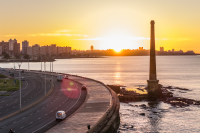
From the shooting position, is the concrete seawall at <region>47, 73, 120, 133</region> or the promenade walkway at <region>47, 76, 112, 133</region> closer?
the concrete seawall at <region>47, 73, 120, 133</region>

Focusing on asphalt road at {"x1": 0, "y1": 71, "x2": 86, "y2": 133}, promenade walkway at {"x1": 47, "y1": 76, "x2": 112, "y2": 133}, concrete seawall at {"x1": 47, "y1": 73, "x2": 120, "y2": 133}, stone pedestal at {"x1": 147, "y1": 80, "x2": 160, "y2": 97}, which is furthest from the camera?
stone pedestal at {"x1": 147, "y1": 80, "x2": 160, "y2": 97}

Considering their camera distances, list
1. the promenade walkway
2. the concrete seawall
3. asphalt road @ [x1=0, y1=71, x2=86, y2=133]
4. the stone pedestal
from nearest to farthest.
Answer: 1. the concrete seawall
2. the promenade walkway
3. asphalt road @ [x1=0, y1=71, x2=86, y2=133]
4. the stone pedestal

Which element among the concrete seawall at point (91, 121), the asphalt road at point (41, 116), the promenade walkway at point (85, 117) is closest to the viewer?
the concrete seawall at point (91, 121)

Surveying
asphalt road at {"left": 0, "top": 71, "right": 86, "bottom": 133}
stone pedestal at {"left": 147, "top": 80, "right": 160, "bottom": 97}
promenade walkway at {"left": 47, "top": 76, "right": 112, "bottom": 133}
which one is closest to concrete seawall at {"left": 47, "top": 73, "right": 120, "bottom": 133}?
promenade walkway at {"left": 47, "top": 76, "right": 112, "bottom": 133}

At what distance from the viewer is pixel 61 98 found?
54469 mm

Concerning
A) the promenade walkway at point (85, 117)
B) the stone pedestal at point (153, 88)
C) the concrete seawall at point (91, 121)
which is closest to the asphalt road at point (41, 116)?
the promenade walkway at point (85, 117)

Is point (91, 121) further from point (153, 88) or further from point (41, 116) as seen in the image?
point (153, 88)

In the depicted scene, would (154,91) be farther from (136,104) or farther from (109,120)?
(109,120)

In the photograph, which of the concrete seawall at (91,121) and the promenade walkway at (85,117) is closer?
the concrete seawall at (91,121)

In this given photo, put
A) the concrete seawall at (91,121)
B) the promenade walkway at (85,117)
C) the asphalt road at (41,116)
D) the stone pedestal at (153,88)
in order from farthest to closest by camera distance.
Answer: the stone pedestal at (153,88), the asphalt road at (41,116), the promenade walkway at (85,117), the concrete seawall at (91,121)

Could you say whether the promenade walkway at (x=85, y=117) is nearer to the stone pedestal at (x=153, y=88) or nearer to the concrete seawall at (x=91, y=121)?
the concrete seawall at (x=91, y=121)

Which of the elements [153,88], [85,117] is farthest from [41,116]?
[153,88]

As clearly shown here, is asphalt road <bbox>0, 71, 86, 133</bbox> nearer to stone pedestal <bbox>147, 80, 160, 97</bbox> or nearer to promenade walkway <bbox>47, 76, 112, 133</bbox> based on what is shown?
promenade walkway <bbox>47, 76, 112, 133</bbox>

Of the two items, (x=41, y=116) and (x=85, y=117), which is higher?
(x=85, y=117)
